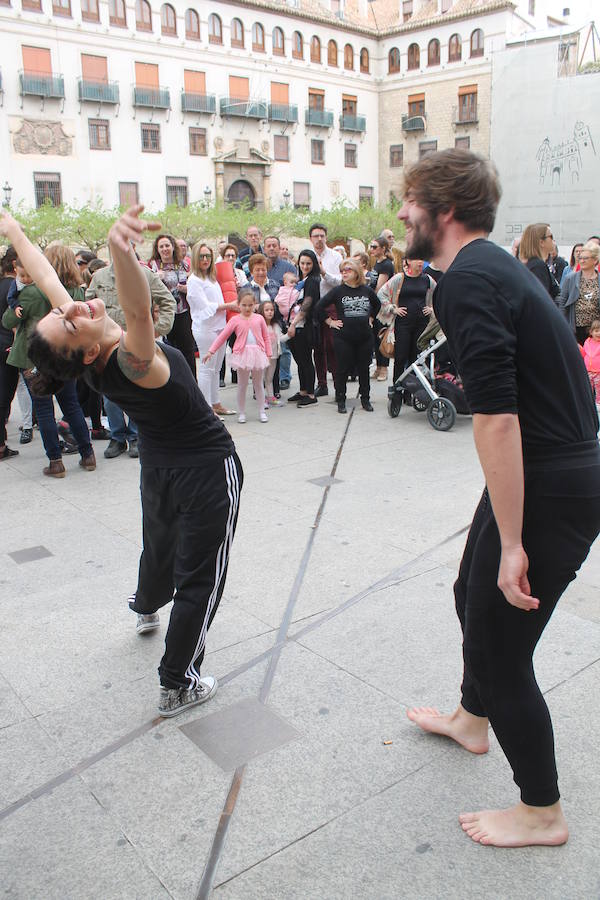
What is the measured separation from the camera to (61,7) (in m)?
39.8

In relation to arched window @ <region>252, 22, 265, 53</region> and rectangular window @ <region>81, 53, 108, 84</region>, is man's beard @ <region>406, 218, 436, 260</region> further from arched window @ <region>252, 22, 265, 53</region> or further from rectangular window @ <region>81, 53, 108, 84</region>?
arched window @ <region>252, 22, 265, 53</region>

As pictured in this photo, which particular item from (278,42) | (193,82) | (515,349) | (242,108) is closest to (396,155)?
(278,42)

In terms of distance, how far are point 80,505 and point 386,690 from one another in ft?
11.0

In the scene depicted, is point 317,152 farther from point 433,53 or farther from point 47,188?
point 47,188

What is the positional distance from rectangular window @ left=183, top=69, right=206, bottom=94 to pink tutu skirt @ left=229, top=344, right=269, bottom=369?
4154 cm

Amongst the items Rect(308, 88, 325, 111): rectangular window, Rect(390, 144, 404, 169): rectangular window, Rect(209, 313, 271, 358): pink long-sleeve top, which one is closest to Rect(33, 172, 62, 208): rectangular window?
Rect(308, 88, 325, 111): rectangular window

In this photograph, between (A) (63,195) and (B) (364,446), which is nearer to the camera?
(B) (364,446)

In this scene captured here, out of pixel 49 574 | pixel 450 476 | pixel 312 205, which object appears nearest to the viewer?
pixel 49 574

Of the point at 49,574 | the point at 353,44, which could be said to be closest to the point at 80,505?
the point at 49,574

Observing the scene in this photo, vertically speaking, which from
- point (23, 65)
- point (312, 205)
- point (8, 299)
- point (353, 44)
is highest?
point (353, 44)

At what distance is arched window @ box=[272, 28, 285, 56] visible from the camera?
48.7 metres

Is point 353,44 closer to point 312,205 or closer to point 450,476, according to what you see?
point 312,205

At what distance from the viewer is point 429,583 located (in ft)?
13.5

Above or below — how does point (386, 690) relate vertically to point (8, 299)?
below
